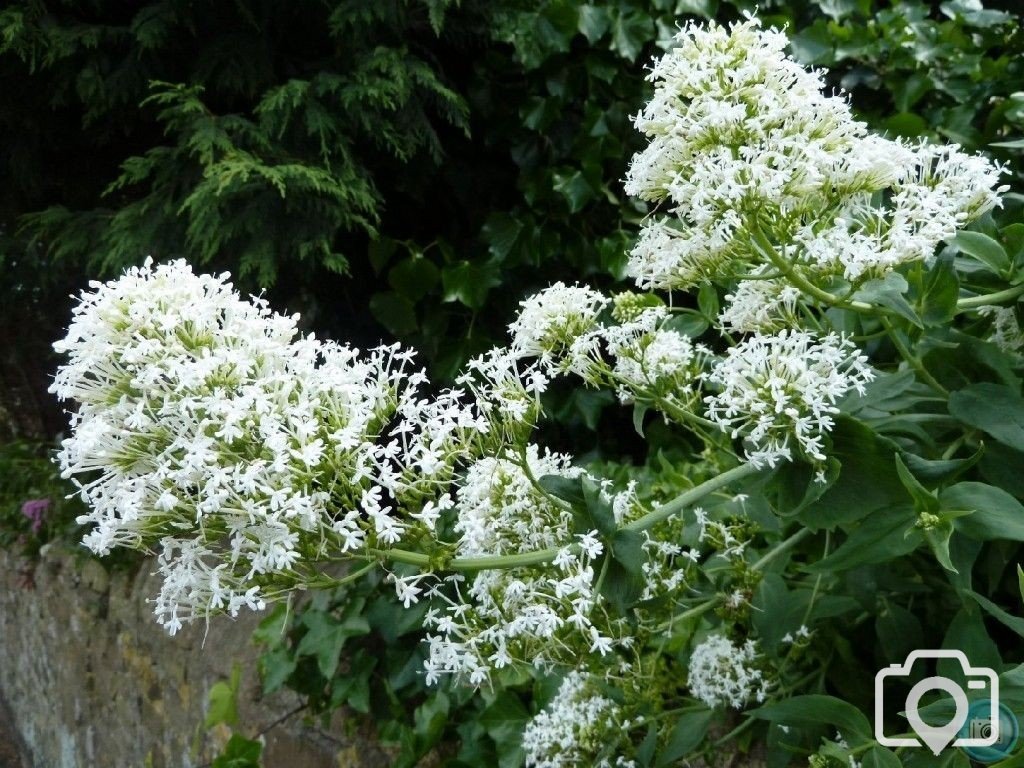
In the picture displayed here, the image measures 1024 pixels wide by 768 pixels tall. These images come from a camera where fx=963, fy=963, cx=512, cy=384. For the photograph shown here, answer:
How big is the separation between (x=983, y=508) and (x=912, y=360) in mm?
282

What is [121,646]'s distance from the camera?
3.94m

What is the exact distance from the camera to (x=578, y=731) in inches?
65.1

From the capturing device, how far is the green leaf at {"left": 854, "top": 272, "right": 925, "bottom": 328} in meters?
1.30

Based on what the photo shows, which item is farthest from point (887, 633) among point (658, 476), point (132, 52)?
point (132, 52)

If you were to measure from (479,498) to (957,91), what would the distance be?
2450 mm

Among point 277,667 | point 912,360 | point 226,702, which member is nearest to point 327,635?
point 277,667

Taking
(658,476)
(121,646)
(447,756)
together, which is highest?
(121,646)

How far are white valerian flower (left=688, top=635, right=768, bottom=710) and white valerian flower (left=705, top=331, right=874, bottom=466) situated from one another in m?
0.56

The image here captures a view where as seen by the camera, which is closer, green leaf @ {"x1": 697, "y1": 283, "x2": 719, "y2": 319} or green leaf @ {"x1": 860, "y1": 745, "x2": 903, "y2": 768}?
green leaf @ {"x1": 860, "y1": 745, "x2": 903, "y2": 768}

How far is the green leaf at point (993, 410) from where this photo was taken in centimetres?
136

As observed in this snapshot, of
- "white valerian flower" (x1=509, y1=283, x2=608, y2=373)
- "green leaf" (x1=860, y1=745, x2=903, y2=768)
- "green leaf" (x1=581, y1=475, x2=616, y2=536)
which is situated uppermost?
"white valerian flower" (x1=509, y1=283, x2=608, y2=373)

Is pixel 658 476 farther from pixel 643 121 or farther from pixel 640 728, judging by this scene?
pixel 643 121

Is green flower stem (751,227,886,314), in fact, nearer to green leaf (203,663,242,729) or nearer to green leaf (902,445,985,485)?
green leaf (902,445,985,485)

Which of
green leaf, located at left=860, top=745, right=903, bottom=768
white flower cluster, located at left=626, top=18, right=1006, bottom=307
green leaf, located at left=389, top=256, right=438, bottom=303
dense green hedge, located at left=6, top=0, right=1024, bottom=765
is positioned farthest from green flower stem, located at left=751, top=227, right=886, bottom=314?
green leaf, located at left=389, top=256, right=438, bottom=303
